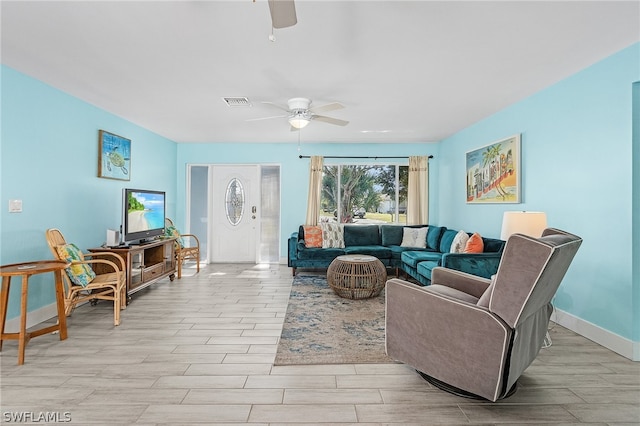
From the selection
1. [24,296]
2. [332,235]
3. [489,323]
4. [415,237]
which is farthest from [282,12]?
[415,237]

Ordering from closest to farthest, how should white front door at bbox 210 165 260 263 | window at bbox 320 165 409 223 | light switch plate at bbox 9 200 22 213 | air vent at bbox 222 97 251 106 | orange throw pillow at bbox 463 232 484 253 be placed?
light switch plate at bbox 9 200 22 213, air vent at bbox 222 97 251 106, orange throw pillow at bbox 463 232 484 253, window at bbox 320 165 409 223, white front door at bbox 210 165 260 263

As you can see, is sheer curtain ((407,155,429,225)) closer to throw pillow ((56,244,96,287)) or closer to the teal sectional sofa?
the teal sectional sofa

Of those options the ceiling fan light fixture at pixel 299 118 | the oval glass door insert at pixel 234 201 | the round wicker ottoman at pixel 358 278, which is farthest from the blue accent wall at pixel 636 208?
the oval glass door insert at pixel 234 201

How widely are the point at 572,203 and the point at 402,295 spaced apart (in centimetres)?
213

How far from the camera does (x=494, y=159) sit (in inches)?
171

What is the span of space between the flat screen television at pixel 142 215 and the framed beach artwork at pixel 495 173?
463cm

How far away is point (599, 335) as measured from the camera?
2809mm

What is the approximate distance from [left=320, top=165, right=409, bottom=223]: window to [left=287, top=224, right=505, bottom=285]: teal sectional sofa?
46 centimetres

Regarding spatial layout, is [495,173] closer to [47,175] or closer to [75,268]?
[75,268]

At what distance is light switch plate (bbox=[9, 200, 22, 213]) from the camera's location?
2984 millimetres

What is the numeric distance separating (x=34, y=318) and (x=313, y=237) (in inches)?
145

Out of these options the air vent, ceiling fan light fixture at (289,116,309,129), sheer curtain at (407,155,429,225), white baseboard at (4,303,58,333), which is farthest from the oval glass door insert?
white baseboard at (4,303,58,333)

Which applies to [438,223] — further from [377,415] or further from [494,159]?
[377,415]

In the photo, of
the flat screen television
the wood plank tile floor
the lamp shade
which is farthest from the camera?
the flat screen television
